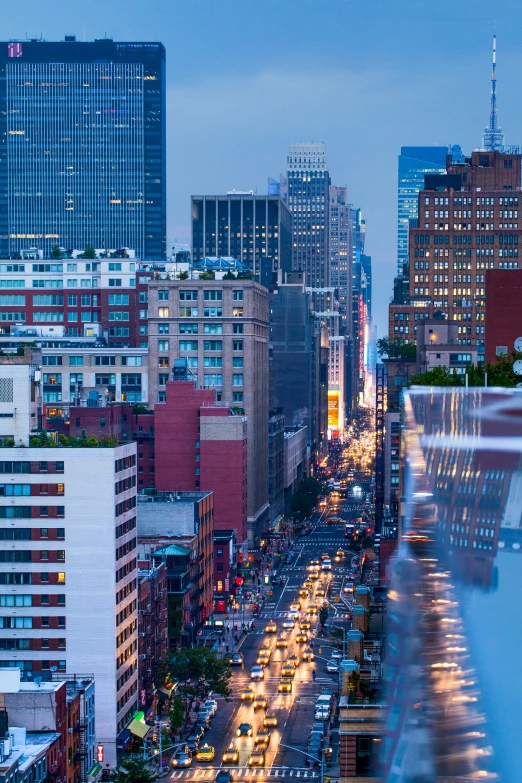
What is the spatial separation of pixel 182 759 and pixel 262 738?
428cm

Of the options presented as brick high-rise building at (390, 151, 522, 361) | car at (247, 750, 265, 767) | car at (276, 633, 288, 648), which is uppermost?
brick high-rise building at (390, 151, 522, 361)

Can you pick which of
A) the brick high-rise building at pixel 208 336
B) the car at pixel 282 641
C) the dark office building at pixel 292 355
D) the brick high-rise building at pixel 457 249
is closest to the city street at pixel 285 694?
the car at pixel 282 641

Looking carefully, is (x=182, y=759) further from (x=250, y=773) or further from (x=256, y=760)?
(x=250, y=773)

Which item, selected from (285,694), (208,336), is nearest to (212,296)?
(208,336)

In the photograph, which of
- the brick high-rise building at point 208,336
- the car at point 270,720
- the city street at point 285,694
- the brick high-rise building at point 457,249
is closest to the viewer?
the city street at point 285,694

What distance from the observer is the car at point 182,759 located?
5316 centimetres

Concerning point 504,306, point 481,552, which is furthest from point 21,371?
point 481,552

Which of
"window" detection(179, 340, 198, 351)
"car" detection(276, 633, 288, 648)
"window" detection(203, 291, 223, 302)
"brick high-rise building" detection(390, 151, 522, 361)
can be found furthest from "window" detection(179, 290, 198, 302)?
"car" detection(276, 633, 288, 648)

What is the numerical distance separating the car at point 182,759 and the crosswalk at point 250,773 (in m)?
0.41

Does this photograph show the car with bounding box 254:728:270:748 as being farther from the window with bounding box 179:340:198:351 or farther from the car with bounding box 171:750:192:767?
the window with bounding box 179:340:198:351

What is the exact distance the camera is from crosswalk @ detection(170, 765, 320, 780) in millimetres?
50594

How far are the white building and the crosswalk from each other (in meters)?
3.96

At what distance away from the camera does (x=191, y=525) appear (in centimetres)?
7938

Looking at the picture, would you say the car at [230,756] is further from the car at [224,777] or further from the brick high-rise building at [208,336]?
the brick high-rise building at [208,336]
